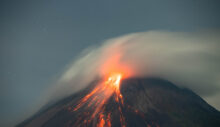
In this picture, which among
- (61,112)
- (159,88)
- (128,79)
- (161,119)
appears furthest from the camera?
(128,79)

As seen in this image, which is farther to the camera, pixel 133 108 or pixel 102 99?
pixel 102 99

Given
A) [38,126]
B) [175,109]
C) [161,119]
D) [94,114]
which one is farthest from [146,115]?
[38,126]

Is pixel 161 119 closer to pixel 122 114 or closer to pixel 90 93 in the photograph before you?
pixel 122 114

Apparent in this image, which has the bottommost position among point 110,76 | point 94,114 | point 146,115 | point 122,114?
point 146,115

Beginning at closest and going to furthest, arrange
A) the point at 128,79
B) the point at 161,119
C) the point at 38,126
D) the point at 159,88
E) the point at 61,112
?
the point at 161,119, the point at 38,126, the point at 61,112, the point at 159,88, the point at 128,79

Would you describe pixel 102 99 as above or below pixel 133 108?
above

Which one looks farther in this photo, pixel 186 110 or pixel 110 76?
pixel 110 76

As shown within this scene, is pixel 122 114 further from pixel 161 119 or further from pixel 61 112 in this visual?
pixel 61 112

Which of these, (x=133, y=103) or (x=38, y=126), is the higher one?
(x=38, y=126)
